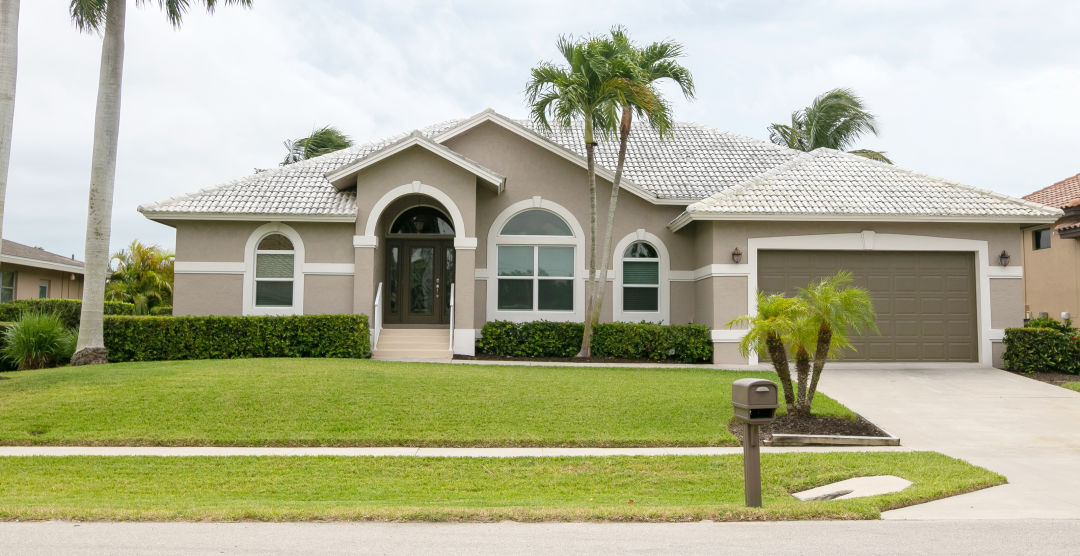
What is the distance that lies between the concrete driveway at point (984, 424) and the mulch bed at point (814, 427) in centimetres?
47

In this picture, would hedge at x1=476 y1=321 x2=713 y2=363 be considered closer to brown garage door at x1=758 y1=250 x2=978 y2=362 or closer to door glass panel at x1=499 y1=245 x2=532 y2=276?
door glass panel at x1=499 y1=245 x2=532 y2=276

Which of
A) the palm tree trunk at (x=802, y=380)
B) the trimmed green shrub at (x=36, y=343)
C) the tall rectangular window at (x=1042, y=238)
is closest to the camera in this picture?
the palm tree trunk at (x=802, y=380)

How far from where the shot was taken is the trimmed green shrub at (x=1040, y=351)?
15172 millimetres

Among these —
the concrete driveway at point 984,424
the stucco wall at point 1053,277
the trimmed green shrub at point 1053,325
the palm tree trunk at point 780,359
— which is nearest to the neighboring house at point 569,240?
the trimmed green shrub at point 1053,325

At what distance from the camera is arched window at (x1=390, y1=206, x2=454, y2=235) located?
18.9 meters

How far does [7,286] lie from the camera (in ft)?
85.5

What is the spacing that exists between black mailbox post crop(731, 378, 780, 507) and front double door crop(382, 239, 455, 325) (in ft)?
43.3

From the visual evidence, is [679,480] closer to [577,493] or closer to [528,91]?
[577,493]

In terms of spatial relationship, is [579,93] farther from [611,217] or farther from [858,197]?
[858,197]

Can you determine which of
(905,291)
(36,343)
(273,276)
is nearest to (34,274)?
(36,343)

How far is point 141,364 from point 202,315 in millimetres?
2876

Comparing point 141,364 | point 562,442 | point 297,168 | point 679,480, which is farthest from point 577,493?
point 297,168

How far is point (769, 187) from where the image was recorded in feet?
57.7

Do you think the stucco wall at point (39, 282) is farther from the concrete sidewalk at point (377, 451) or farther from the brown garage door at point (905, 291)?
the brown garage door at point (905, 291)
